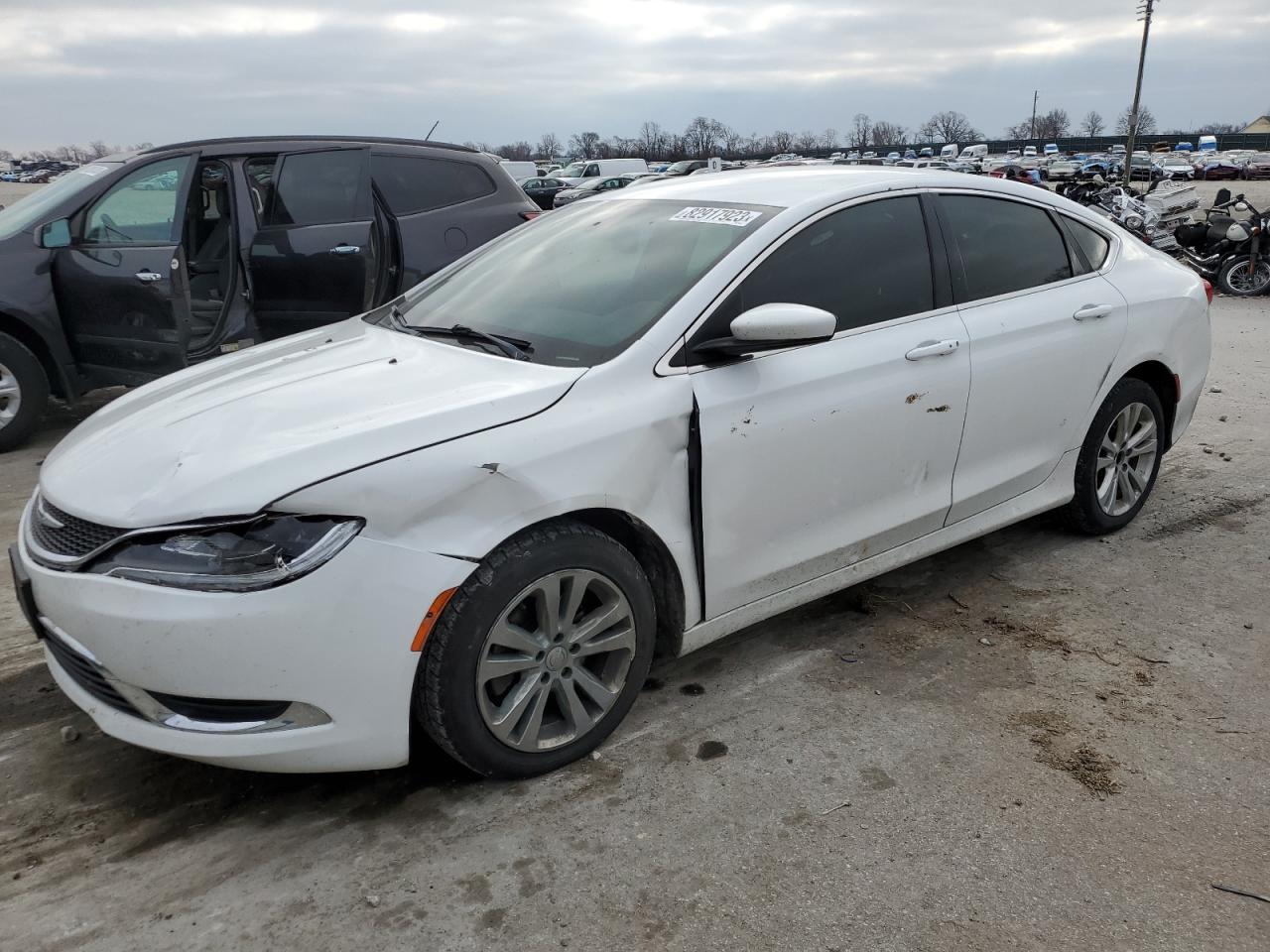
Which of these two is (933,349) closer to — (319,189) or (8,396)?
(319,189)

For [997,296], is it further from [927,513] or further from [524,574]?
[524,574]

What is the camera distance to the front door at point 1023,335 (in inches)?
144

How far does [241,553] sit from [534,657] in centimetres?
81

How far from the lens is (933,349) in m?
3.43

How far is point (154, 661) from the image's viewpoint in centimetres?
231

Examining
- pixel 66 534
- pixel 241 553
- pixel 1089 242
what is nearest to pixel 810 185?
pixel 1089 242

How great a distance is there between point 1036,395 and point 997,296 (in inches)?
16.8

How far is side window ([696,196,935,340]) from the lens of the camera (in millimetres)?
3115

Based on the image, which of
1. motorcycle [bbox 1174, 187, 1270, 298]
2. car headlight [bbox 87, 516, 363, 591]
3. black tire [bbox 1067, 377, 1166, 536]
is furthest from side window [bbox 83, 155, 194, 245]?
motorcycle [bbox 1174, 187, 1270, 298]

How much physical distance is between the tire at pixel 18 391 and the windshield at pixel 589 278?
135 inches

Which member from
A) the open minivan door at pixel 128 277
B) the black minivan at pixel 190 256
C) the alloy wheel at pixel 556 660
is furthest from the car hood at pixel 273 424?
the black minivan at pixel 190 256

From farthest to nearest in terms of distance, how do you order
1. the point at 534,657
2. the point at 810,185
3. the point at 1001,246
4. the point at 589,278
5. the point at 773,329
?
the point at 1001,246 < the point at 810,185 < the point at 589,278 < the point at 773,329 < the point at 534,657

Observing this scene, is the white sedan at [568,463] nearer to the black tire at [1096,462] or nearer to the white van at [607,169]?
the black tire at [1096,462]

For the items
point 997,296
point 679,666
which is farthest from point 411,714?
point 997,296
